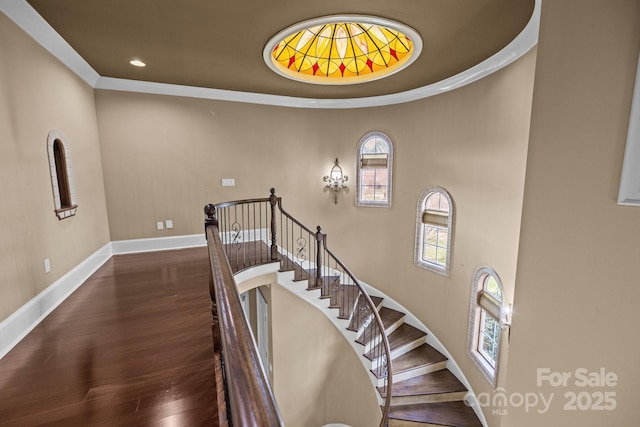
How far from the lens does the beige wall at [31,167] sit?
2221 mm

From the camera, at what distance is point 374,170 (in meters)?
5.82

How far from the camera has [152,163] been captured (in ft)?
15.1

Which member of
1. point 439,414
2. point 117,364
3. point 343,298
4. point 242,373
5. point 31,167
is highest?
point 31,167

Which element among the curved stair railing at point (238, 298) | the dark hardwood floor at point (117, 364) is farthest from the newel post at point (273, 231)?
the dark hardwood floor at point (117, 364)

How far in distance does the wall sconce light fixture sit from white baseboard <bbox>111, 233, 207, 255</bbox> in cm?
270

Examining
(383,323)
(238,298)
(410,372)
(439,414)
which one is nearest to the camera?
(238,298)

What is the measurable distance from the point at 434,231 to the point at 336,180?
7.22 feet

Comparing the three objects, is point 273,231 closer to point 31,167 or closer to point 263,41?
point 263,41

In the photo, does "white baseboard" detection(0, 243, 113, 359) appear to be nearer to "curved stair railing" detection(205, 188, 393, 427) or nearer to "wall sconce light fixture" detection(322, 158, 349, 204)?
"curved stair railing" detection(205, 188, 393, 427)

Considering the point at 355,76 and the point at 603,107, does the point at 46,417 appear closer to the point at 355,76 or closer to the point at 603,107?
the point at 603,107

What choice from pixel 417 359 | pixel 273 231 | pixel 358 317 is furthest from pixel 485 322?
pixel 273 231

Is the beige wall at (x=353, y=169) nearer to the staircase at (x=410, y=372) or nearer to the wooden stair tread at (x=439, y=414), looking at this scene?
the staircase at (x=410, y=372)

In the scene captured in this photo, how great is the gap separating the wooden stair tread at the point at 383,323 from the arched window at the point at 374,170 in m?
2.15

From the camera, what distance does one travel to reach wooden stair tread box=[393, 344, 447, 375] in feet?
15.6
